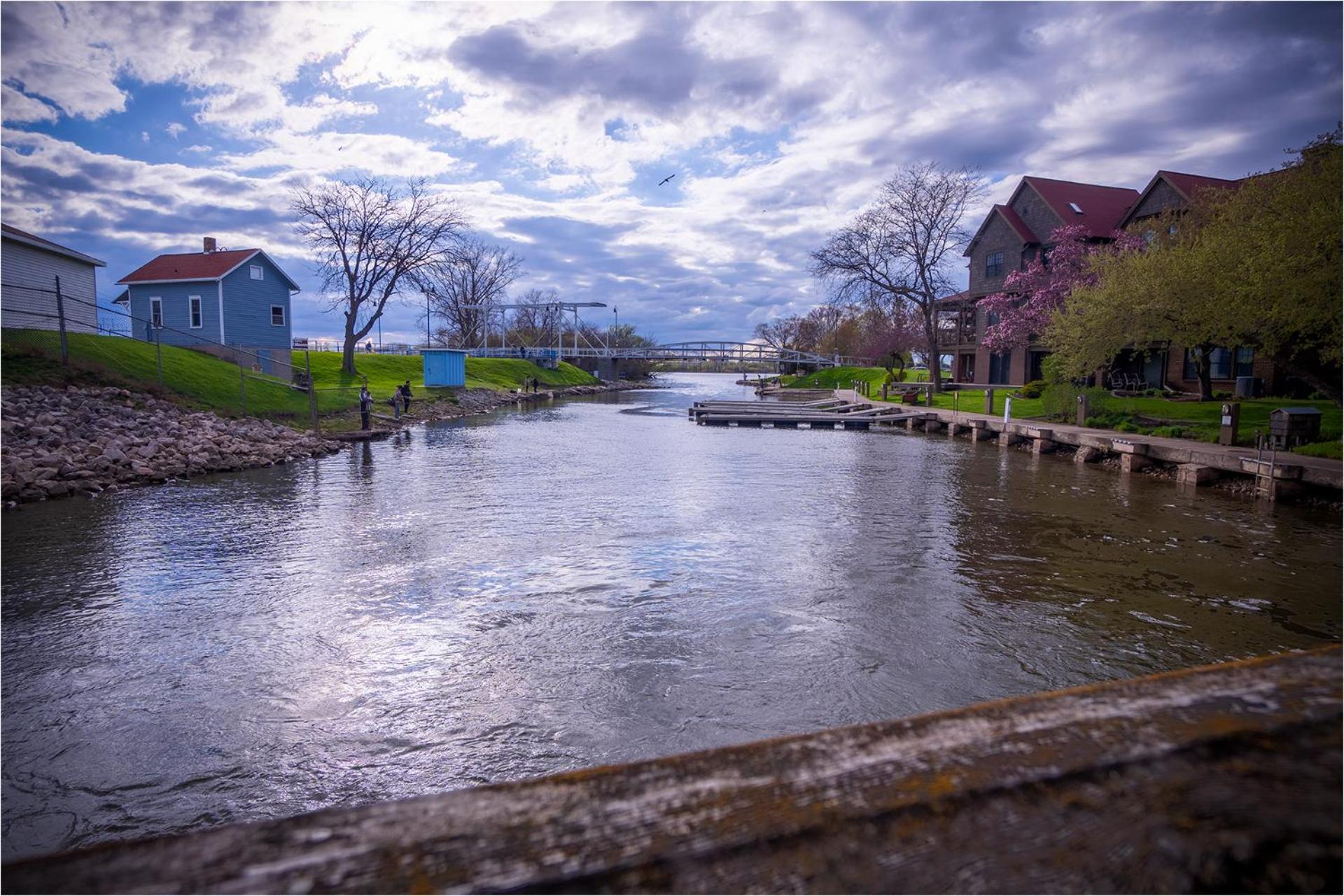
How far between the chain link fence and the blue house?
5546 mm

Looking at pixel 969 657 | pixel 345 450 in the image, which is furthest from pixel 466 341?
pixel 969 657

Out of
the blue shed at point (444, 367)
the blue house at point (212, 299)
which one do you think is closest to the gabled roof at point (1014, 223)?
the blue shed at point (444, 367)

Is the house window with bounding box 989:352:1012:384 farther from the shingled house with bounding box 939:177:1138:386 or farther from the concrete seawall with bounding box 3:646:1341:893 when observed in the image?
the concrete seawall with bounding box 3:646:1341:893

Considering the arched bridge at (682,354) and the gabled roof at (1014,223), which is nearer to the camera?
the gabled roof at (1014,223)

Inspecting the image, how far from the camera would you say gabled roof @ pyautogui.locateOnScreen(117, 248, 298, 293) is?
3769 cm

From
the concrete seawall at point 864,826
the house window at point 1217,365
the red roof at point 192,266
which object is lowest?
the concrete seawall at point 864,826

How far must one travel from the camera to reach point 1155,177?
113 feet

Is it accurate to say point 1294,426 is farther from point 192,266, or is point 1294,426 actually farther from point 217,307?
point 192,266

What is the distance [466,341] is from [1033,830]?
83015mm

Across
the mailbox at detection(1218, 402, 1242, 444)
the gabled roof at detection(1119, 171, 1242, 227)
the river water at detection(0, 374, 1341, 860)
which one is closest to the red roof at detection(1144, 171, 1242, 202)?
the gabled roof at detection(1119, 171, 1242, 227)

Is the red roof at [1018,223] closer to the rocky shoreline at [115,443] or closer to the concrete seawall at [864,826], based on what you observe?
the rocky shoreline at [115,443]

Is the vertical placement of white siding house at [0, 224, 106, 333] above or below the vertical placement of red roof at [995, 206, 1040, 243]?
below

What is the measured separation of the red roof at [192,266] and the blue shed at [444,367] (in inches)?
434

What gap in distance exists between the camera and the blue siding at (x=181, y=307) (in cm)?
3756
